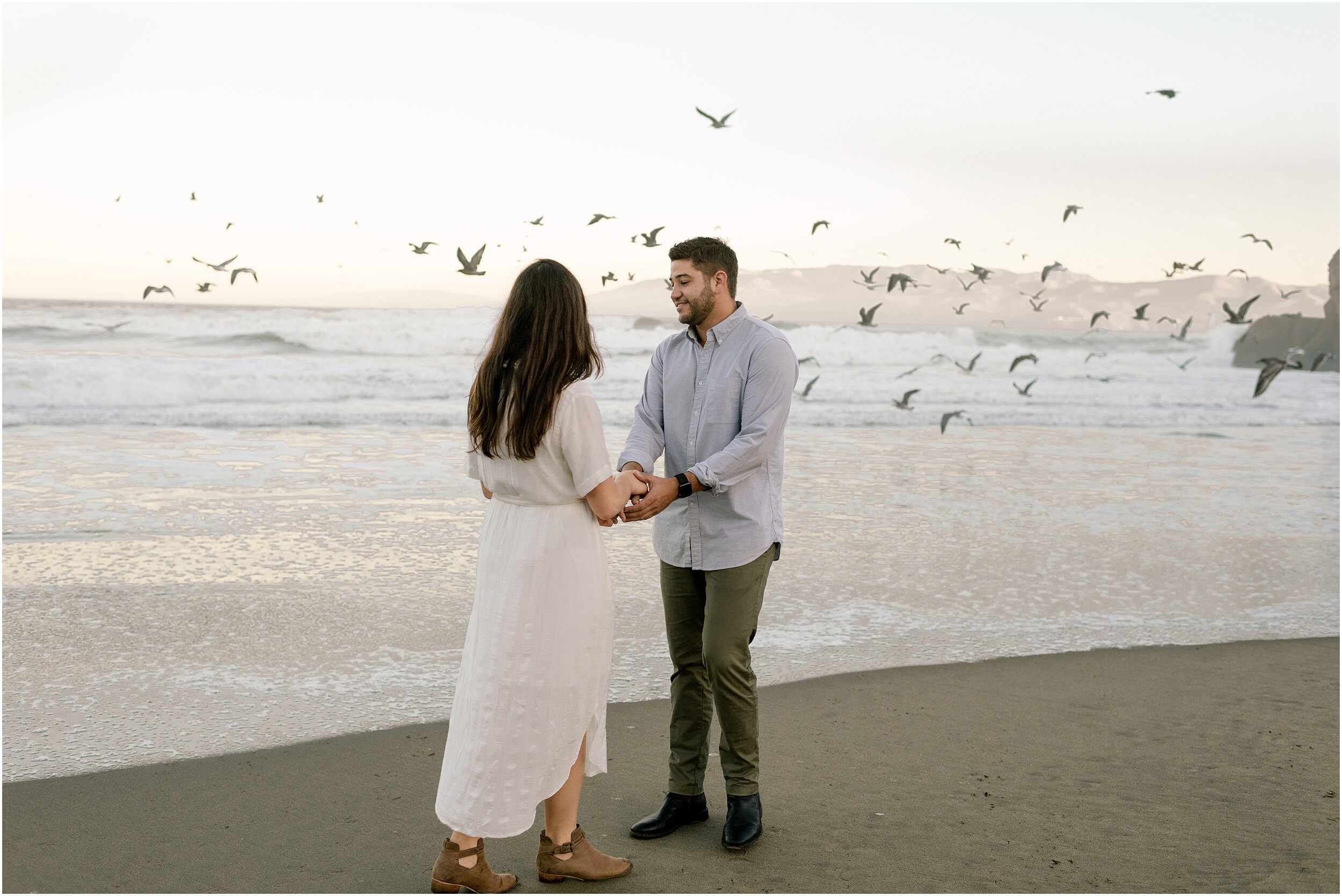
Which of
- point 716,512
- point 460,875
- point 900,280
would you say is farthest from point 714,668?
point 900,280

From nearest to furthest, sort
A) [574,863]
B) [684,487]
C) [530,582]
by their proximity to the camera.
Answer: [530,582] → [574,863] → [684,487]

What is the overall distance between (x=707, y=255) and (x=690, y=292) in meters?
0.13

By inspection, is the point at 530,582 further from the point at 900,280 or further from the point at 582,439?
the point at 900,280

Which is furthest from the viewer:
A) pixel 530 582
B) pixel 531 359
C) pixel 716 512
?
pixel 716 512

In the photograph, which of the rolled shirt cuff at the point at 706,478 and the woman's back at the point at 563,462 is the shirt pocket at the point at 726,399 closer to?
the rolled shirt cuff at the point at 706,478

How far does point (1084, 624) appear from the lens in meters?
5.81

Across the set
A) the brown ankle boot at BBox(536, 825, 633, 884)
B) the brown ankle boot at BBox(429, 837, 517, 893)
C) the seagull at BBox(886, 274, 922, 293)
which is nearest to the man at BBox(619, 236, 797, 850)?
the brown ankle boot at BBox(536, 825, 633, 884)

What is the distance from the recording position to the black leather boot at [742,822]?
3.19 m

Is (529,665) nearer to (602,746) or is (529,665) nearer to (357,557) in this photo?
(602,746)

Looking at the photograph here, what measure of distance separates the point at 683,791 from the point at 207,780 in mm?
1636

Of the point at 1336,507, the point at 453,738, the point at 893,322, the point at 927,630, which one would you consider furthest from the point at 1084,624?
the point at 893,322

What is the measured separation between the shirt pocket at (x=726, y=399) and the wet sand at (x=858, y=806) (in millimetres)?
1306

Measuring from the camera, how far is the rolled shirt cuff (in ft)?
10.3

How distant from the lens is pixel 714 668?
3.23 metres
